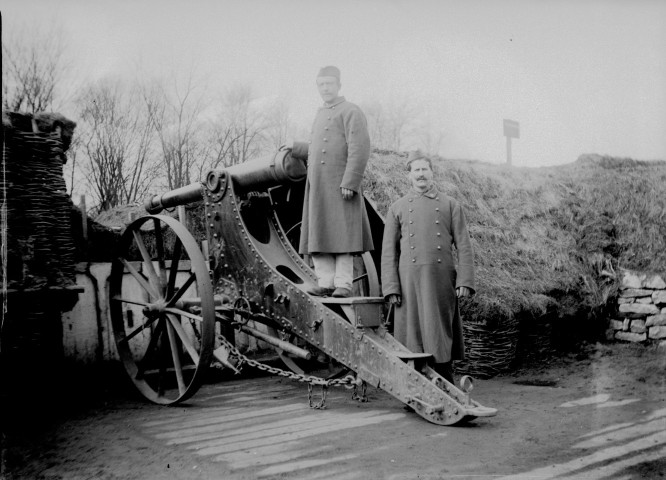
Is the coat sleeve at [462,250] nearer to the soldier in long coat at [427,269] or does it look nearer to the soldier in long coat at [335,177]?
the soldier in long coat at [427,269]

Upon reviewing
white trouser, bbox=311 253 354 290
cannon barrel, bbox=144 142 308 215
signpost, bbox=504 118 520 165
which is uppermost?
signpost, bbox=504 118 520 165

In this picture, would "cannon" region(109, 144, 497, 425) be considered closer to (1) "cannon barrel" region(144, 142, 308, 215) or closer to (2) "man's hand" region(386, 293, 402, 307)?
(1) "cannon barrel" region(144, 142, 308, 215)

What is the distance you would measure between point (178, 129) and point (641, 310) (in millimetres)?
5232

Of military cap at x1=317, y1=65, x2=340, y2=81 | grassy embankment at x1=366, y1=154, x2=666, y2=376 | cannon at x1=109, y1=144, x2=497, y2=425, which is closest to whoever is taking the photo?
cannon at x1=109, y1=144, x2=497, y2=425

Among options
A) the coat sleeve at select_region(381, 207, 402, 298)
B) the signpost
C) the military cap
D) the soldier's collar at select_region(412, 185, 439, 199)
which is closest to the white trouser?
the coat sleeve at select_region(381, 207, 402, 298)

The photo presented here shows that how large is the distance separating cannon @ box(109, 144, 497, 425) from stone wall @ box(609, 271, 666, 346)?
281 centimetres

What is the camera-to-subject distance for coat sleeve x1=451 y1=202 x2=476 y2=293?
435 centimetres

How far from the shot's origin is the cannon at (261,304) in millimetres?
4141

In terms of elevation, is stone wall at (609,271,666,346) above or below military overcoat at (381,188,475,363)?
below

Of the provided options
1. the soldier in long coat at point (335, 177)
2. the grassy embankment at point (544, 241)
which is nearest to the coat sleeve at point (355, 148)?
the soldier in long coat at point (335, 177)

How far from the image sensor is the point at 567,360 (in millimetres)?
6520

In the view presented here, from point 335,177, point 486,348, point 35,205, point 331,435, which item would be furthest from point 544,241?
point 35,205

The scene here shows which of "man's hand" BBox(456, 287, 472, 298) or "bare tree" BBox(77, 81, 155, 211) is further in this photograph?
"bare tree" BBox(77, 81, 155, 211)

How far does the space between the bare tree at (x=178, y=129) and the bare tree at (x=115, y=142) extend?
0.46ft
